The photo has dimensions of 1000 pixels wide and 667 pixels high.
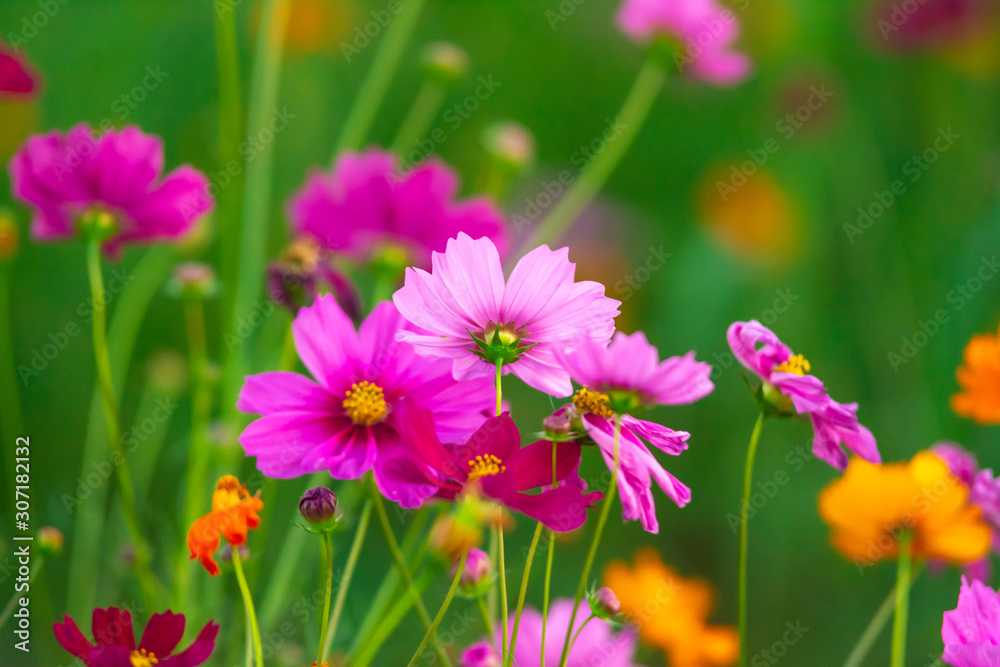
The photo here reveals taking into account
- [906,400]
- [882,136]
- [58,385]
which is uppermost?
[882,136]

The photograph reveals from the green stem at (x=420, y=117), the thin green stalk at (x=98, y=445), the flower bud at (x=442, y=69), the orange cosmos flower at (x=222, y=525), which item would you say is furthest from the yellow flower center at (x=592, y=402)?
the green stem at (x=420, y=117)

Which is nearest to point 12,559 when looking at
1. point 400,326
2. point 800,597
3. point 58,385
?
point 400,326

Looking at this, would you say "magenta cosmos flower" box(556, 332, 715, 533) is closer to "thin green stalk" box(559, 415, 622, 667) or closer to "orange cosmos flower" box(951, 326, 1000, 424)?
"thin green stalk" box(559, 415, 622, 667)

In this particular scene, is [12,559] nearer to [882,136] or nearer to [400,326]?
[400,326]

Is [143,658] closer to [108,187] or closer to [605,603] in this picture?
[605,603]

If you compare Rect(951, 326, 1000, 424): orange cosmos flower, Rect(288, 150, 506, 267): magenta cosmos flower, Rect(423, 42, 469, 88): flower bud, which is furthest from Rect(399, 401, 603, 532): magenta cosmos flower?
Rect(423, 42, 469, 88): flower bud
